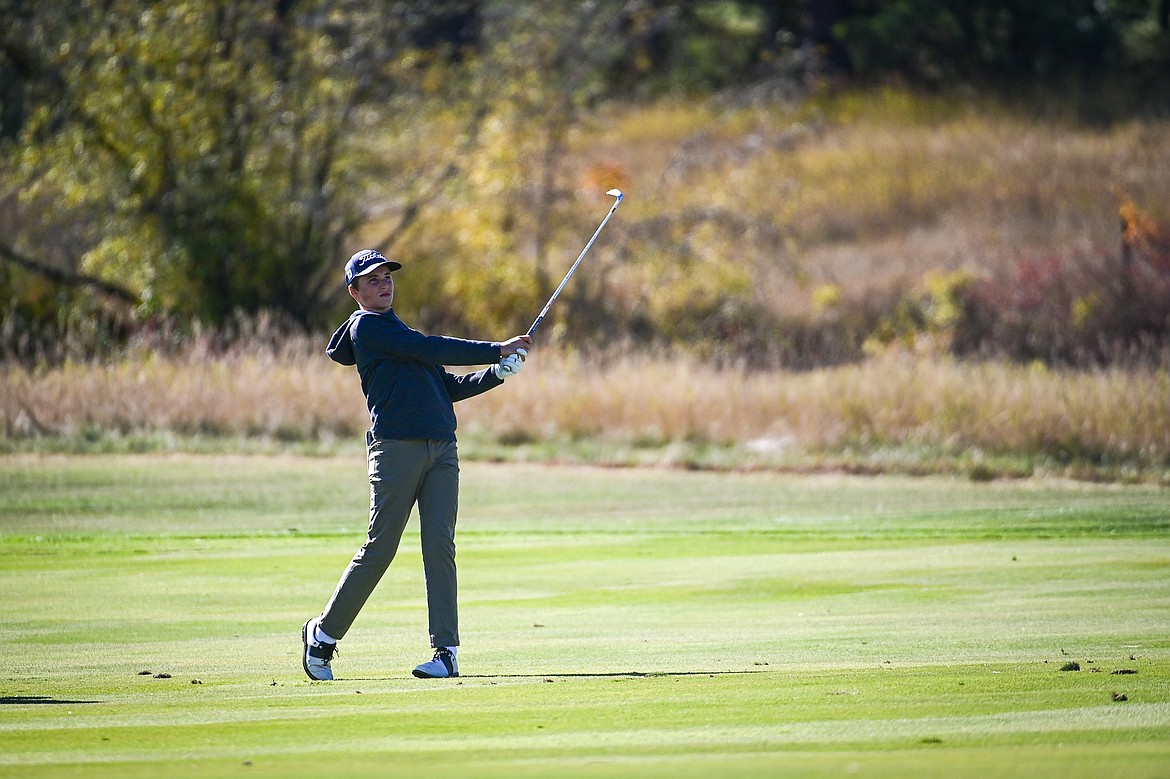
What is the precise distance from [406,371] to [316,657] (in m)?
1.18

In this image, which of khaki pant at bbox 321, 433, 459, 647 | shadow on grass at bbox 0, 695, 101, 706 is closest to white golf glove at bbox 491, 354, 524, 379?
khaki pant at bbox 321, 433, 459, 647

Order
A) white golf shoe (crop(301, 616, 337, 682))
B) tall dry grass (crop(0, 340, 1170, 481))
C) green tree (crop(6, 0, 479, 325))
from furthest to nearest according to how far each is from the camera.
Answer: green tree (crop(6, 0, 479, 325)), tall dry grass (crop(0, 340, 1170, 481)), white golf shoe (crop(301, 616, 337, 682))

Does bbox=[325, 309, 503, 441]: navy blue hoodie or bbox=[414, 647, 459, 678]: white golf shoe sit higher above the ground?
bbox=[325, 309, 503, 441]: navy blue hoodie

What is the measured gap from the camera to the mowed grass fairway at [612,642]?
521 centimetres

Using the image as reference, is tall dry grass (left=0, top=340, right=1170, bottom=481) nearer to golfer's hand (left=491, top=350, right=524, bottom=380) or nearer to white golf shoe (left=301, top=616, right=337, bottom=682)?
golfer's hand (left=491, top=350, right=524, bottom=380)

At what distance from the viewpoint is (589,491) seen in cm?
1738

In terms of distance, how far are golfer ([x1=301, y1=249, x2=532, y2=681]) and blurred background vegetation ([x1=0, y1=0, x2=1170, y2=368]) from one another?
16.1 m

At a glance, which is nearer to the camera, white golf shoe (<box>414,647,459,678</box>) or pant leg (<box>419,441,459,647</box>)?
white golf shoe (<box>414,647,459,678</box>)

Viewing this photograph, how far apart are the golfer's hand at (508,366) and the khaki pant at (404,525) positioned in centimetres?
36

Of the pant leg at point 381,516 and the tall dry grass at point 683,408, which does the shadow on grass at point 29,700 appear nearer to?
the pant leg at point 381,516

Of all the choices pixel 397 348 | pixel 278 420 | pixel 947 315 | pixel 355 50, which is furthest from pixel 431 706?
pixel 947 315

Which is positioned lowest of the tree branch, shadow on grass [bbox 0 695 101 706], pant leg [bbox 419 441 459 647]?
shadow on grass [bbox 0 695 101 706]

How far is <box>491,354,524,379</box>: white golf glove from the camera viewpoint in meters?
6.90

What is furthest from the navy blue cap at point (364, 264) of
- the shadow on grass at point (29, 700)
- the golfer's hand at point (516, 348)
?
the shadow on grass at point (29, 700)
